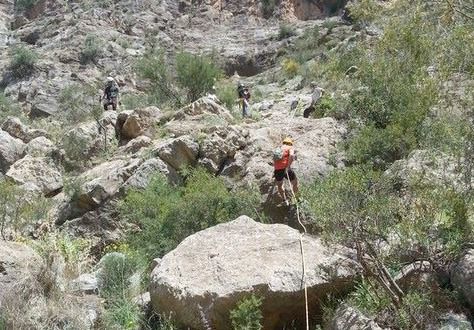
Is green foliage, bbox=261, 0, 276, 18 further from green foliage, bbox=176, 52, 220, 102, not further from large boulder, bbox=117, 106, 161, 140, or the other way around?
large boulder, bbox=117, 106, 161, 140

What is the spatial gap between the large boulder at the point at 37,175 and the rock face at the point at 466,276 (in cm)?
1153

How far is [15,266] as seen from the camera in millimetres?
7539

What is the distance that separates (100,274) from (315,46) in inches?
1044

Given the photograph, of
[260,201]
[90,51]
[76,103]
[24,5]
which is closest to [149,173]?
[260,201]

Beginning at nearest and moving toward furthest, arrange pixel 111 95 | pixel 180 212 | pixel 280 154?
pixel 180 212 < pixel 280 154 < pixel 111 95

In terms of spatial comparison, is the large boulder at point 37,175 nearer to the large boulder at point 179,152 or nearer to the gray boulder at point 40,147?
the gray boulder at point 40,147

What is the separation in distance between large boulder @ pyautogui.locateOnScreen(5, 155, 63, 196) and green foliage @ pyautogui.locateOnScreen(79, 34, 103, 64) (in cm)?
1935

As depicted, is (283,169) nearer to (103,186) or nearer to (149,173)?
(149,173)

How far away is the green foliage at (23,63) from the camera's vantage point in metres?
33.3

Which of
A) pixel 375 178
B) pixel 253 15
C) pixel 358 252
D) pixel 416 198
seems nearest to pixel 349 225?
pixel 358 252

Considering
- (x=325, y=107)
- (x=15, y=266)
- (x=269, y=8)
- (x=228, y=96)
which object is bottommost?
(x=269, y=8)

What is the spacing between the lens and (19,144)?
1828 cm

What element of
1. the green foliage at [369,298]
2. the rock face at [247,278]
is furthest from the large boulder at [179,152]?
the green foliage at [369,298]

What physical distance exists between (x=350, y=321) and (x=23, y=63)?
102 feet
